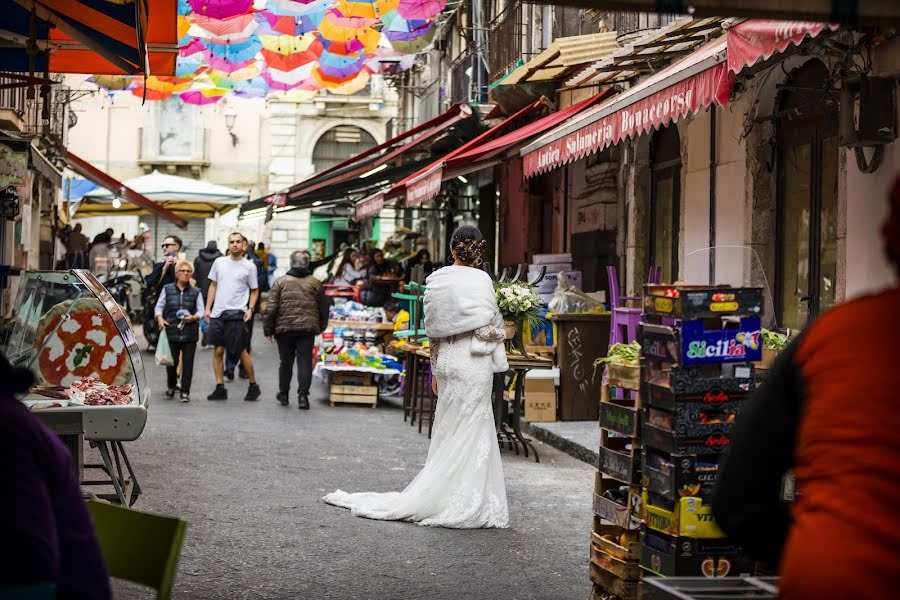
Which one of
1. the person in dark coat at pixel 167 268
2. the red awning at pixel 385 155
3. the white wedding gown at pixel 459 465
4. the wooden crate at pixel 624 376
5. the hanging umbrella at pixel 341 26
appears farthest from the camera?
the red awning at pixel 385 155

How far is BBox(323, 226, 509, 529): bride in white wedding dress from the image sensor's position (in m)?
8.59

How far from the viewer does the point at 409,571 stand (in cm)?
712

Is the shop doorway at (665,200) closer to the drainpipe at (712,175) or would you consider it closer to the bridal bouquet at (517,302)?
the drainpipe at (712,175)

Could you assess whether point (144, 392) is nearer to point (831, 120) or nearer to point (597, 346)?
point (831, 120)

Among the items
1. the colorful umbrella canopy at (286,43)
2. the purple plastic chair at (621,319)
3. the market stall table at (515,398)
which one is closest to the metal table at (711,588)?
the market stall table at (515,398)

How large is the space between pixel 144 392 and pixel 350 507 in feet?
5.61

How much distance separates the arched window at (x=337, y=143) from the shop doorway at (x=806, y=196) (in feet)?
129

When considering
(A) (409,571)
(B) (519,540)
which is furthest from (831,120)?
(A) (409,571)

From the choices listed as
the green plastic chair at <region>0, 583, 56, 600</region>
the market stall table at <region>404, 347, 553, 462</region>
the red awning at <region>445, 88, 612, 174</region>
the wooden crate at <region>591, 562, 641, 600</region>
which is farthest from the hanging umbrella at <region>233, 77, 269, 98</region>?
the green plastic chair at <region>0, 583, 56, 600</region>

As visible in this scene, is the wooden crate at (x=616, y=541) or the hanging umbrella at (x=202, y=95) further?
the hanging umbrella at (x=202, y=95)

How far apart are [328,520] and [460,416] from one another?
1116mm

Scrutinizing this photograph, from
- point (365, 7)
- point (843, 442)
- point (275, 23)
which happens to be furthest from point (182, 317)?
point (843, 442)

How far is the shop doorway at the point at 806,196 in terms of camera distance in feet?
33.9

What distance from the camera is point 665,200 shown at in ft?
47.9
